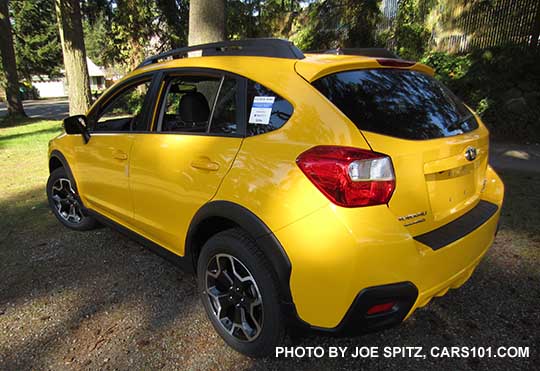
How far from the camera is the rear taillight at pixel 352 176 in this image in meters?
1.75

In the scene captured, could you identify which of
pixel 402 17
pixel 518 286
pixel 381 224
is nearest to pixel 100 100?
pixel 381 224

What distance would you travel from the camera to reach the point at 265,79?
7.09 feet

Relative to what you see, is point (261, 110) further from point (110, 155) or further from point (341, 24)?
point (341, 24)

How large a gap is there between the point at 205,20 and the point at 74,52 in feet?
21.4

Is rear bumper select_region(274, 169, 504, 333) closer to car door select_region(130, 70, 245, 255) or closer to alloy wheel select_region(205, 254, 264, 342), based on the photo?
alloy wheel select_region(205, 254, 264, 342)

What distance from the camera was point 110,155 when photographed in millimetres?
3197

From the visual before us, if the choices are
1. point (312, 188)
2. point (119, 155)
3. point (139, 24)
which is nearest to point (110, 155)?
point (119, 155)

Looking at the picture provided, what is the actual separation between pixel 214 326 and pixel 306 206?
1.21 meters

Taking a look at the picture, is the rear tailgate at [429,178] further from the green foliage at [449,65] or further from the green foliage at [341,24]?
the green foliage at [341,24]

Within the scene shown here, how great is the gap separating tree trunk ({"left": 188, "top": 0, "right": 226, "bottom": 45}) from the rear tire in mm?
3315

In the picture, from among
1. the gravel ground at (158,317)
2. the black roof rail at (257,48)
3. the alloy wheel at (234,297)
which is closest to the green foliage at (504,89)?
the gravel ground at (158,317)

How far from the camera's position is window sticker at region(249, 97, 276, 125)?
2.09 m

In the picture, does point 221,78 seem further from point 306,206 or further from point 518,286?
point 518,286

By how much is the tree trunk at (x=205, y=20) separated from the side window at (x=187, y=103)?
12.0 feet
